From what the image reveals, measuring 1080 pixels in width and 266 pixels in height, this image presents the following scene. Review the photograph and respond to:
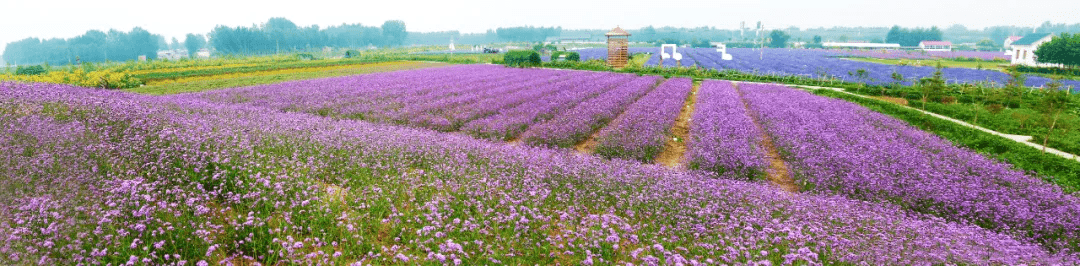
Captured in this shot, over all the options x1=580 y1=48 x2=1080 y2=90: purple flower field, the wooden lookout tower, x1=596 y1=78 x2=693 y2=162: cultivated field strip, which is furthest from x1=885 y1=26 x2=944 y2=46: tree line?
x1=596 y1=78 x2=693 y2=162: cultivated field strip

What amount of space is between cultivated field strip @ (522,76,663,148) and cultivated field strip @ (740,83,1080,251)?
5.06 m

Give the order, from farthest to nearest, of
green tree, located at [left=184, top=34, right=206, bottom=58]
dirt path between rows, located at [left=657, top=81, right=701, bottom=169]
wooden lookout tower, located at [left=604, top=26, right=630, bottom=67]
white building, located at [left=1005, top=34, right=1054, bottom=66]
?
green tree, located at [left=184, top=34, right=206, bottom=58] < white building, located at [left=1005, top=34, right=1054, bottom=66] < wooden lookout tower, located at [left=604, top=26, right=630, bottom=67] < dirt path between rows, located at [left=657, top=81, right=701, bottom=169]

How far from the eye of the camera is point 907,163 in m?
9.61

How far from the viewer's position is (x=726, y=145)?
1124 centimetres

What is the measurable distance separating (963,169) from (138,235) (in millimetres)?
12851

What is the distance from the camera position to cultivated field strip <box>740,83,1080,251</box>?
22.5 feet

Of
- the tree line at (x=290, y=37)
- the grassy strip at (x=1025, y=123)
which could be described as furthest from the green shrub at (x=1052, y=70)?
the tree line at (x=290, y=37)

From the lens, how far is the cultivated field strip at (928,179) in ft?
22.5

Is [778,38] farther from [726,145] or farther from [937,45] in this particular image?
[726,145]

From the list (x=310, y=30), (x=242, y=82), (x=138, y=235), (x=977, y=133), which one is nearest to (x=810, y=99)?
(x=977, y=133)

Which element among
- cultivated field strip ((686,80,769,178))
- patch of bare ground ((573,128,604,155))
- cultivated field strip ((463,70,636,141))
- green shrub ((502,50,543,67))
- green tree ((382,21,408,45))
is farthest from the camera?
green tree ((382,21,408,45))

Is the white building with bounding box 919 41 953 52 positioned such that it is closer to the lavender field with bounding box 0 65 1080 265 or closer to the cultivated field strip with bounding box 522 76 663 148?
the cultivated field strip with bounding box 522 76 663 148

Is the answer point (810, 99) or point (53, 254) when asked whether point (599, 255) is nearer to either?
point (53, 254)

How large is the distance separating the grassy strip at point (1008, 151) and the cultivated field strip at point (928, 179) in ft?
2.02
